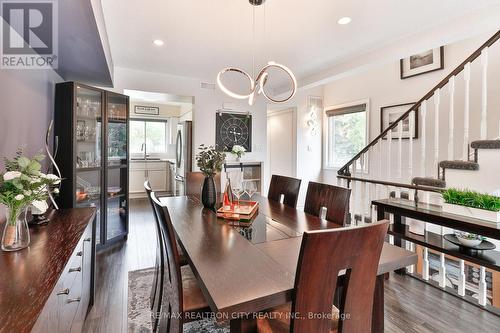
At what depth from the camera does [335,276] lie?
0.95 metres

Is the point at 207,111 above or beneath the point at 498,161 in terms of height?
above

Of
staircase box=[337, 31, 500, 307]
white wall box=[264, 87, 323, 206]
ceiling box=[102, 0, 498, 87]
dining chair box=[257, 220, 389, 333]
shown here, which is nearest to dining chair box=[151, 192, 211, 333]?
dining chair box=[257, 220, 389, 333]

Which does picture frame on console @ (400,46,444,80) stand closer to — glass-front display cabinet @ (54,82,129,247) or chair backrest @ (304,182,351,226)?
chair backrest @ (304,182,351,226)

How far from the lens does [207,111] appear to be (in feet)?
15.0

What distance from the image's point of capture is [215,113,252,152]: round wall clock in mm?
4656

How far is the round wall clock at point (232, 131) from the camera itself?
4.66m

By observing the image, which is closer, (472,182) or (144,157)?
(472,182)

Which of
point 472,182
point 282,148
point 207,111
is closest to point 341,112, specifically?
point 282,148

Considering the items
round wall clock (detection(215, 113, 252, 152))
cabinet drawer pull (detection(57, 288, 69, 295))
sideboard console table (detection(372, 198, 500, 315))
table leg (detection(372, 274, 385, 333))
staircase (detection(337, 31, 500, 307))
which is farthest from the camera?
round wall clock (detection(215, 113, 252, 152))

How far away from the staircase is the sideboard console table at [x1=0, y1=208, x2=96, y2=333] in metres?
2.69

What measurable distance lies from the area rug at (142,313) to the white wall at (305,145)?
3.35 meters

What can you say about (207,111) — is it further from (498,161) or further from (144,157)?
(498,161)

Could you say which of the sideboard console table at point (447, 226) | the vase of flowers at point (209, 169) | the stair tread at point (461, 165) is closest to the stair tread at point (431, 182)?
the stair tread at point (461, 165)

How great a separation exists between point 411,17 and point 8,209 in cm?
347
